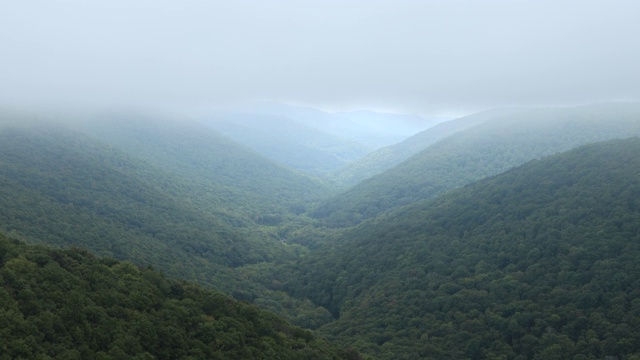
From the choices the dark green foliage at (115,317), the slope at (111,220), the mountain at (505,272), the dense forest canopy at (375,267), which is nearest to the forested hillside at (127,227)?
the slope at (111,220)

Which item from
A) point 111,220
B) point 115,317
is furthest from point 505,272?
point 111,220

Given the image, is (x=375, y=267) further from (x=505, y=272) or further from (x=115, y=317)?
(x=115, y=317)

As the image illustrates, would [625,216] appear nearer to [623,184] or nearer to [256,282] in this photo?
[623,184]

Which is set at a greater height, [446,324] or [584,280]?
[584,280]

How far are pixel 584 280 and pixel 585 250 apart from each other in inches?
430

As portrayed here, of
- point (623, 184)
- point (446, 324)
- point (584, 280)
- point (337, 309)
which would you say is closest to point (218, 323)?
point (446, 324)

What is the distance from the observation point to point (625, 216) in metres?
110

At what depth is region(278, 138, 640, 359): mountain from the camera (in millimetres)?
83875

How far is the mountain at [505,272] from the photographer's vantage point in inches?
3302

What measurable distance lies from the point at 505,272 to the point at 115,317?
298ft

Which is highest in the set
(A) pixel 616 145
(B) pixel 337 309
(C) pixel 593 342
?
(A) pixel 616 145

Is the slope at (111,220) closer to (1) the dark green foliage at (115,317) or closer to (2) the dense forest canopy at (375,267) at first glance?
(2) the dense forest canopy at (375,267)

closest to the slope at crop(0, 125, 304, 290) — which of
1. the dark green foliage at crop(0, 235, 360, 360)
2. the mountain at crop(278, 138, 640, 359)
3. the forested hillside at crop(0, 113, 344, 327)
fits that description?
the forested hillside at crop(0, 113, 344, 327)

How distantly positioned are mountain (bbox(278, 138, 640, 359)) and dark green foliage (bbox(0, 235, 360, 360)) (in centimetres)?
3270
